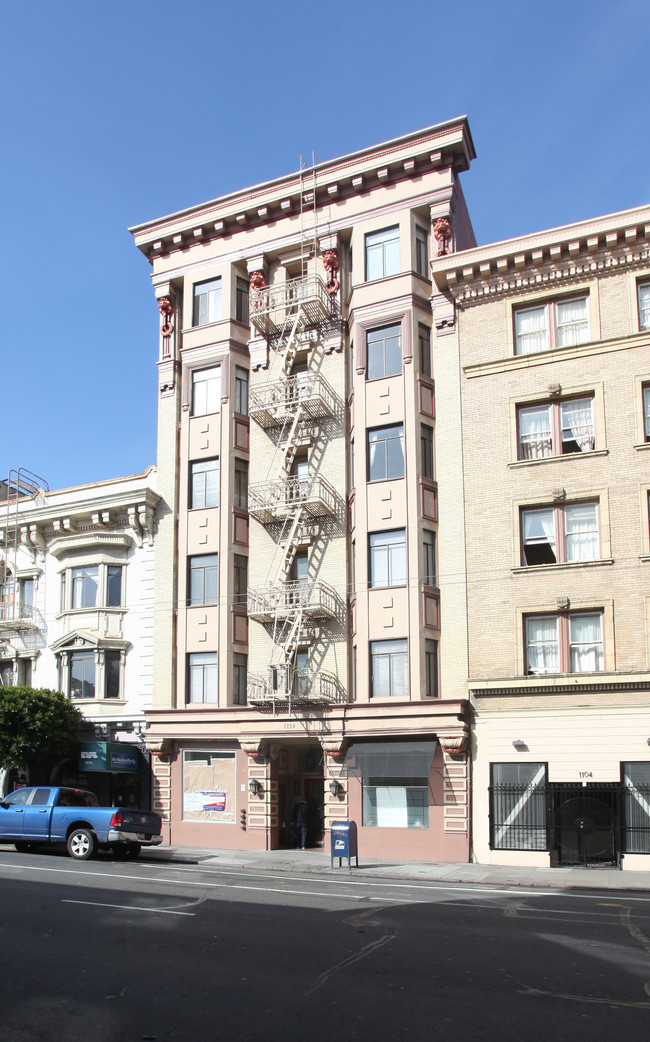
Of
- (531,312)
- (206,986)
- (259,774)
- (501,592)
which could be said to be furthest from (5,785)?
(206,986)

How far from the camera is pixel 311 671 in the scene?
29.2 m

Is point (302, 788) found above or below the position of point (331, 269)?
below

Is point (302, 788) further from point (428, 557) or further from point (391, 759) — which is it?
point (428, 557)

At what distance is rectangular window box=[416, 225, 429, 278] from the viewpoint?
29909mm

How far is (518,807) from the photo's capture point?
82.5 feet

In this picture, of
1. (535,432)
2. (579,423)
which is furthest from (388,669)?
(579,423)

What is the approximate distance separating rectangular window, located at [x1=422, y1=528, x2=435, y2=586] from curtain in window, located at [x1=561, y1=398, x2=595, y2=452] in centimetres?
475

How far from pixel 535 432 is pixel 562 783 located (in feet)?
32.2

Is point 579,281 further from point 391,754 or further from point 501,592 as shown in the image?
point 391,754

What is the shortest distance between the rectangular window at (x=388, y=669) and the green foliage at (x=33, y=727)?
34.7ft

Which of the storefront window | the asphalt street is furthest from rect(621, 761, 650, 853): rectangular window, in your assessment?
the storefront window

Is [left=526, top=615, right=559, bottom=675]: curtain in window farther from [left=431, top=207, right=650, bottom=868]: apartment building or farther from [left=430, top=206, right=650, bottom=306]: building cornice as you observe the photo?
[left=430, top=206, right=650, bottom=306]: building cornice

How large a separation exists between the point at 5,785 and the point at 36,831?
35.2ft

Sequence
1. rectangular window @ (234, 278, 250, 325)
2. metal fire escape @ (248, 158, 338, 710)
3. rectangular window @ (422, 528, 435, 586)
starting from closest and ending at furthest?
rectangular window @ (422, 528, 435, 586)
metal fire escape @ (248, 158, 338, 710)
rectangular window @ (234, 278, 250, 325)
